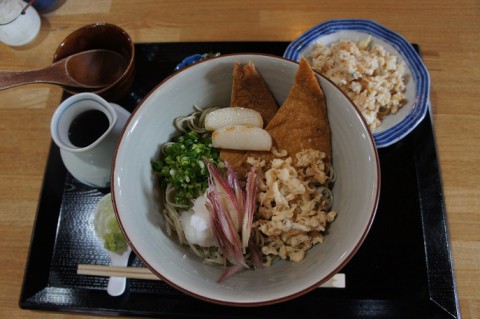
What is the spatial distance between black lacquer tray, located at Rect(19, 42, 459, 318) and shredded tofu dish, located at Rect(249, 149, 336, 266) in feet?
0.98

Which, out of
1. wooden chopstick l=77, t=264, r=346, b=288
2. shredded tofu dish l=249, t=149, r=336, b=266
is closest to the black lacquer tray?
wooden chopstick l=77, t=264, r=346, b=288

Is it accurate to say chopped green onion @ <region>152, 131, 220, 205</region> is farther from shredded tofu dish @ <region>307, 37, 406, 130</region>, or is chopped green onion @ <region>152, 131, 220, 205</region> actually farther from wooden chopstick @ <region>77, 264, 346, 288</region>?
shredded tofu dish @ <region>307, 37, 406, 130</region>

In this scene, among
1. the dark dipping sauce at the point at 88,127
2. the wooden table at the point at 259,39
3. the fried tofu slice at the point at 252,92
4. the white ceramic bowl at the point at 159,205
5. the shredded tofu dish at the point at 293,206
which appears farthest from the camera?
the wooden table at the point at 259,39

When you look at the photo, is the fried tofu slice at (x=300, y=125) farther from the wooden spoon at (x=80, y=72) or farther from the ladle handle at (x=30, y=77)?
the ladle handle at (x=30, y=77)

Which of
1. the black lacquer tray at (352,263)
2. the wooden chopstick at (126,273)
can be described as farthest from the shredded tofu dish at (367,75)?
the wooden chopstick at (126,273)

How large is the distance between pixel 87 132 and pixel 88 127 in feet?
0.08

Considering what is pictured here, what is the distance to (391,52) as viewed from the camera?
1.86 m

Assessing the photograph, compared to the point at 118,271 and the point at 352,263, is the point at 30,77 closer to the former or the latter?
the point at 118,271

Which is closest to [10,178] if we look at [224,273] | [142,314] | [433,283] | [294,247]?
[142,314]

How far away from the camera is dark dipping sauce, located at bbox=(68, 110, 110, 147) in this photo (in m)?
1.58

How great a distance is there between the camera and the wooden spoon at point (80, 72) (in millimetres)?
1725

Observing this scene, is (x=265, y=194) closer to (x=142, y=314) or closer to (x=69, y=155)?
(x=142, y=314)

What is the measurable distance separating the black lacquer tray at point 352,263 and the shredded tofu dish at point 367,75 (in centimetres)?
19

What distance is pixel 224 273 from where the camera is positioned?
1322mm
